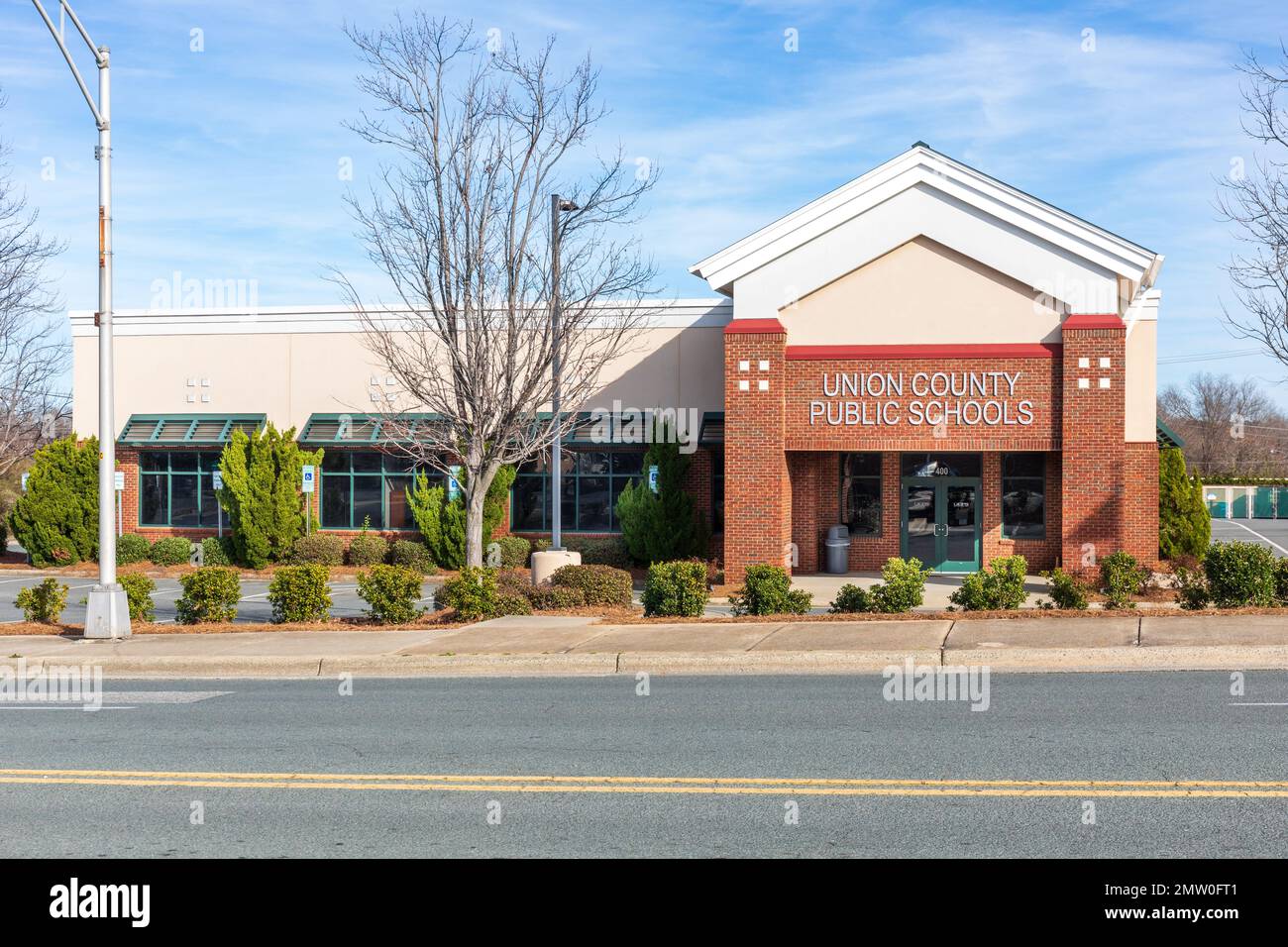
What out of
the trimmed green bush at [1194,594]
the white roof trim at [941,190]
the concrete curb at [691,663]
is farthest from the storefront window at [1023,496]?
the concrete curb at [691,663]

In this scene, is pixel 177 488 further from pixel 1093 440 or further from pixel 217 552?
pixel 1093 440

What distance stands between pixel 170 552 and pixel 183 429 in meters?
3.57

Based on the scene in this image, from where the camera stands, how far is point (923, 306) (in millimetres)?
25734

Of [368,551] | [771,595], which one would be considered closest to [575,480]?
[368,551]

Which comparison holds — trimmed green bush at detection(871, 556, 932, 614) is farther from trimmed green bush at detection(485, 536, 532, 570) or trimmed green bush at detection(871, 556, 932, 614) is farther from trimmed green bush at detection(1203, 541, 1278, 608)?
trimmed green bush at detection(485, 536, 532, 570)

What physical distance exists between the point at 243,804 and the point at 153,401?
29.4 metres

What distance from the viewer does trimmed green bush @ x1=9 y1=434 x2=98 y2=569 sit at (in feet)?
109

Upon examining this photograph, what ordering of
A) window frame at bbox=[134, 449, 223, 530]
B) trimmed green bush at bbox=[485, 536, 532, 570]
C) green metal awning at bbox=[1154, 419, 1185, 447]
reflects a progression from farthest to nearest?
window frame at bbox=[134, 449, 223, 530], trimmed green bush at bbox=[485, 536, 532, 570], green metal awning at bbox=[1154, 419, 1185, 447]

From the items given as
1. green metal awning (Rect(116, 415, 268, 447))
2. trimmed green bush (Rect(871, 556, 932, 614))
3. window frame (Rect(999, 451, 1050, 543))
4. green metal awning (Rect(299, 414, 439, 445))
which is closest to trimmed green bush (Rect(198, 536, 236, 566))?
green metal awning (Rect(116, 415, 268, 447))

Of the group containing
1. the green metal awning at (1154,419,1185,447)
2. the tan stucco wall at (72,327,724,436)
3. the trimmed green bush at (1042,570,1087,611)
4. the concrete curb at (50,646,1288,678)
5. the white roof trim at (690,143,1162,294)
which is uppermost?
the white roof trim at (690,143,1162,294)

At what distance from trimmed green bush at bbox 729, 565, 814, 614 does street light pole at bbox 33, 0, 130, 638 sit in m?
7.96

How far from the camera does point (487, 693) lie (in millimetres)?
11867

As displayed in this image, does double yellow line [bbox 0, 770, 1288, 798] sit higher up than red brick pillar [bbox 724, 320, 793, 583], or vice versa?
red brick pillar [bbox 724, 320, 793, 583]

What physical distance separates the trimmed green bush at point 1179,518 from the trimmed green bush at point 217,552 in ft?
75.3
